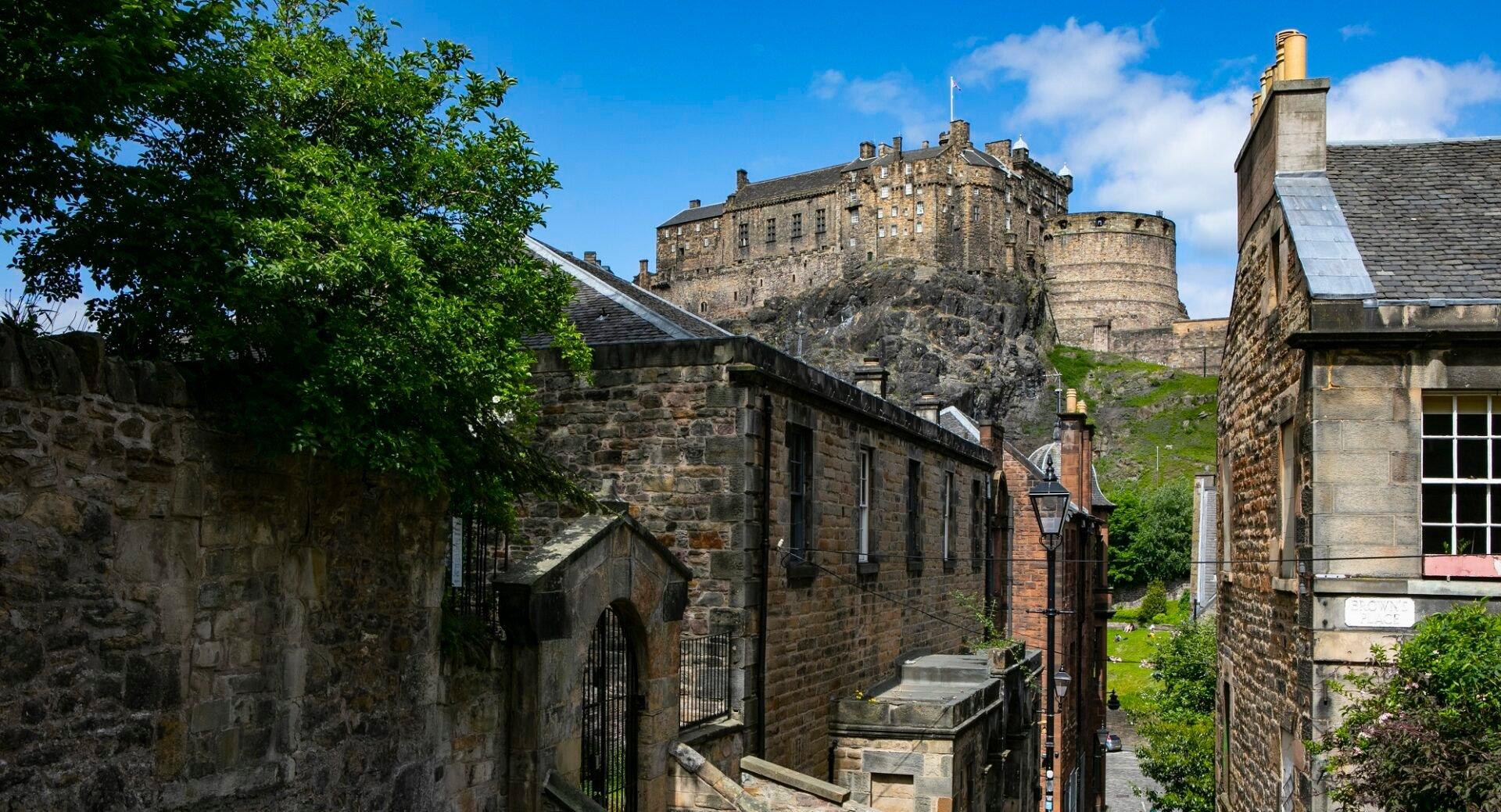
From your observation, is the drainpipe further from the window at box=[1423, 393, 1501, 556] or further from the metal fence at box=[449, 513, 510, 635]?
the window at box=[1423, 393, 1501, 556]

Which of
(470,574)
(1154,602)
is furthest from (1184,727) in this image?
(1154,602)

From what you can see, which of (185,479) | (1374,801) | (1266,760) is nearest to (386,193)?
(185,479)

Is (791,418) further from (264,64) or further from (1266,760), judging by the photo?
(264,64)

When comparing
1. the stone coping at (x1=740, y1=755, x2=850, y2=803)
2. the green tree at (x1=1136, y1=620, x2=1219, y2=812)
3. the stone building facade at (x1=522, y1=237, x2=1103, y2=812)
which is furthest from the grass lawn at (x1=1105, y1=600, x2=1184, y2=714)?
the stone coping at (x1=740, y1=755, x2=850, y2=803)

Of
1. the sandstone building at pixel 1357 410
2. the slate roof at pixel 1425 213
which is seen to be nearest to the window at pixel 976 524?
the sandstone building at pixel 1357 410

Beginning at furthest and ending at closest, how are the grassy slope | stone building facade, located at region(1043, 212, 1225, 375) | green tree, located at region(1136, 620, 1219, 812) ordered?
stone building facade, located at region(1043, 212, 1225, 375)
the grassy slope
green tree, located at region(1136, 620, 1219, 812)

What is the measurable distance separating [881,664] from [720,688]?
238 inches

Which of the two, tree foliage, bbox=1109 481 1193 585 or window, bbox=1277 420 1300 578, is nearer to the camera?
window, bbox=1277 420 1300 578

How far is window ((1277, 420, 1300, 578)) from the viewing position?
12039 millimetres

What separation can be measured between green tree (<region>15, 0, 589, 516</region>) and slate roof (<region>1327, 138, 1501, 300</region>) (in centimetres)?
806

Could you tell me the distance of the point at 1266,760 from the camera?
13.7 meters

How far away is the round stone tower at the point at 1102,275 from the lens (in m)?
112

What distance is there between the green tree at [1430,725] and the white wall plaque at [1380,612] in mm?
140

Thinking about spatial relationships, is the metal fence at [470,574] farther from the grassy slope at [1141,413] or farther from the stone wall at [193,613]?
the grassy slope at [1141,413]
